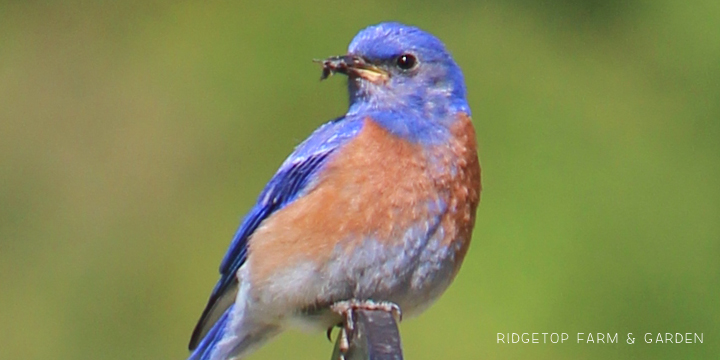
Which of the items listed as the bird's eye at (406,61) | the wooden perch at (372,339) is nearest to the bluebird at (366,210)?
the bird's eye at (406,61)

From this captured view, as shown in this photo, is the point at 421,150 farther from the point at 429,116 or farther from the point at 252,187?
the point at 252,187

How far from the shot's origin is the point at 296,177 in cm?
376

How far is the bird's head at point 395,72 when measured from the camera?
3779 millimetres

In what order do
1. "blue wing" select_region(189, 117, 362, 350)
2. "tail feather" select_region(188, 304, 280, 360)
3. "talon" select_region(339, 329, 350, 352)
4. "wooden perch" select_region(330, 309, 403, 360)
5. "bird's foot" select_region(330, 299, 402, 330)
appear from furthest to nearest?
"tail feather" select_region(188, 304, 280, 360) → "blue wing" select_region(189, 117, 362, 350) → "bird's foot" select_region(330, 299, 402, 330) → "talon" select_region(339, 329, 350, 352) → "wooden perch" select_region(330, 309, 403, 360)

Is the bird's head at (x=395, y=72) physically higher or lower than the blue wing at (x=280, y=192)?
higher

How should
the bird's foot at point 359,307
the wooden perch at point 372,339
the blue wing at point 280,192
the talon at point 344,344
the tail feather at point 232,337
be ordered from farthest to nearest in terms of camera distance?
the tail feather at point 232,337
the blue wing at point 280,192
the bird's foot at point 359,307
the talon at point 344,344
the wooden perch at point 372,339

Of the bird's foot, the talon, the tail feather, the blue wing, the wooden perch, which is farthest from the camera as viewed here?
the tail feather

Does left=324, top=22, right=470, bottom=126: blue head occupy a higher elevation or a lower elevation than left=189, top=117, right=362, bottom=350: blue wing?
higher

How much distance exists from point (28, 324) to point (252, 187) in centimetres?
122

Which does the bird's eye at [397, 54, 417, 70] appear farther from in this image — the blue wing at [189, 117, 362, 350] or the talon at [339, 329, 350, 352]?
the talon at [339, 329, 350, 352]

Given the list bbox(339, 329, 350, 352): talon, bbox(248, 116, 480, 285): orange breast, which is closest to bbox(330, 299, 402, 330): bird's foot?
bbox(248, 116, 480, 285): orange breast

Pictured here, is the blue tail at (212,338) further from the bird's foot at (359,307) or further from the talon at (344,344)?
the talon at (344,344)

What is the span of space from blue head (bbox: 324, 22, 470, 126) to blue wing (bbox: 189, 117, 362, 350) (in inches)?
4.8

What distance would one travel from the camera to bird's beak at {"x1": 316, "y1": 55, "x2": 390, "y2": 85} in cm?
374
